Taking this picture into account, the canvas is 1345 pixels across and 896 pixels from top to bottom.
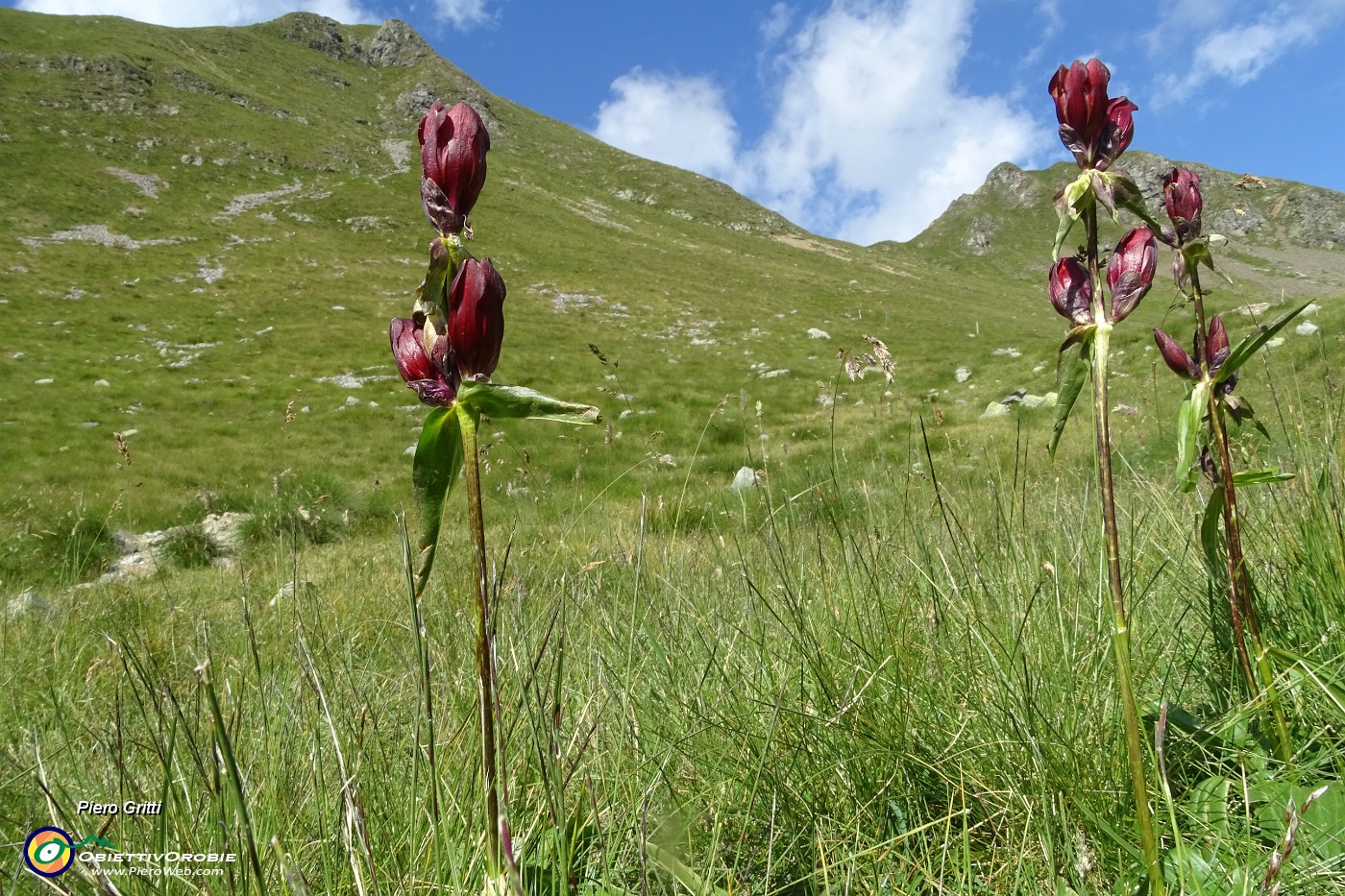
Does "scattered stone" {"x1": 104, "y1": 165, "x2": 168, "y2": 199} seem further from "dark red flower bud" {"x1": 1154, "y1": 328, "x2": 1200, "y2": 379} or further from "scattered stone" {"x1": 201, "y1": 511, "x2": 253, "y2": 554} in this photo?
"dark red flower bud" {"x1": 1154, "y1": 328, "x2": 1200, "y2": 379}

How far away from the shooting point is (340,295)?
26.0m

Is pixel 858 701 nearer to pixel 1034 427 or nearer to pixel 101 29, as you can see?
pixel 1034 427

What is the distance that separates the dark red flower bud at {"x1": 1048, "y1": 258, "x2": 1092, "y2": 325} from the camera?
1183mm

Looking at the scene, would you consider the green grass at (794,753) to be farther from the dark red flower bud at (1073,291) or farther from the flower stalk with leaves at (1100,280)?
the dark red flower bud at (1073,291)

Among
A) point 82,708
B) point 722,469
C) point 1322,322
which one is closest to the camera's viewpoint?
point 82,708

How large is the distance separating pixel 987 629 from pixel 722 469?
8397mm

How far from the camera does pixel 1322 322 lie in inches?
364

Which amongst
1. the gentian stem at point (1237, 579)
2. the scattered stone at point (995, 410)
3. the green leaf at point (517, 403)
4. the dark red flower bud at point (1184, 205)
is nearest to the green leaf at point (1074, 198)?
the gentian stem at point (1237, 579)

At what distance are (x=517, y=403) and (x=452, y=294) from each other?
8.1 inches

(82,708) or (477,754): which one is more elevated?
(477,754)

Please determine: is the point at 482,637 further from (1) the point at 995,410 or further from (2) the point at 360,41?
(2) the point at 360,41

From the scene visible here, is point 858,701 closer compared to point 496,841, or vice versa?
point 496,841

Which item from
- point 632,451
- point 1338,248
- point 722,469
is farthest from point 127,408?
point 1338,248

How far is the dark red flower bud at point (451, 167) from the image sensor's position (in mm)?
979
